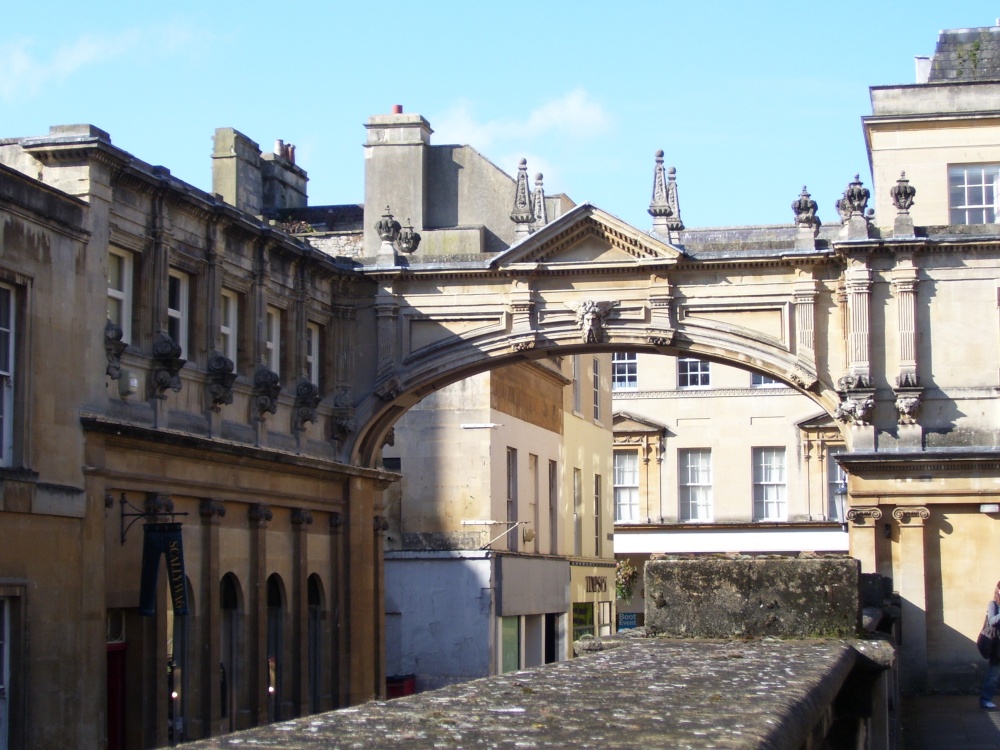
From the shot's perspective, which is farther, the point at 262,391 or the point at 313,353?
the point at 313,353

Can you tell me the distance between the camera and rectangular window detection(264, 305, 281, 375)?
25.6 meters

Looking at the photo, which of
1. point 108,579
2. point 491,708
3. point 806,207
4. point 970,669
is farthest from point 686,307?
point 491,708

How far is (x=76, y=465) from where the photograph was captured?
18672 millimetres

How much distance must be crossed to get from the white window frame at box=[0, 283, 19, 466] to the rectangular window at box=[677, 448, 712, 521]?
33.2 m

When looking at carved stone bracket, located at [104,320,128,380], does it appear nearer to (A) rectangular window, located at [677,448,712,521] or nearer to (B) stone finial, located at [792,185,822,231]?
(B) stone finial, located at [792,185,822,231]

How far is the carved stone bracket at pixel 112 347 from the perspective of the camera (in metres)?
19.8

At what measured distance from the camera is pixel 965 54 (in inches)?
1192

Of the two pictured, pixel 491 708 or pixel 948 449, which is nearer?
pixel 491 708

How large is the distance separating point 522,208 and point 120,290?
8.03 metres

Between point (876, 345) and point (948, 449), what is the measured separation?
1920 mm

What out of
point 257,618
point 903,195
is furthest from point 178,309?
point 903,195

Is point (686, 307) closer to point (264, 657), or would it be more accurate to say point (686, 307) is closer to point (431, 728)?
point (264, 657)

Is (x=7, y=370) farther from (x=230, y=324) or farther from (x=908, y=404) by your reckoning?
(x=908, y=404)

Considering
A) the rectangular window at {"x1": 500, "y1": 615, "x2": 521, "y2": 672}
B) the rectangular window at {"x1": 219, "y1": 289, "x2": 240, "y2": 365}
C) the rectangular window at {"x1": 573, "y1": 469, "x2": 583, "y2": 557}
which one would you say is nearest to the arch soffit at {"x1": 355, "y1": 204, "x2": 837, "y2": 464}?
the rectangular window at {"x1": 219, "y1": 289, "x2": 240, "y2": 365}
